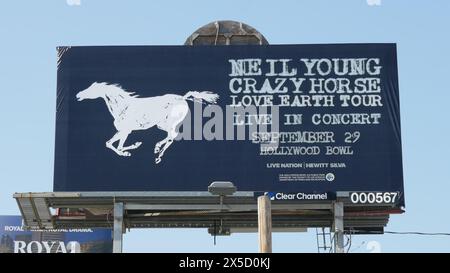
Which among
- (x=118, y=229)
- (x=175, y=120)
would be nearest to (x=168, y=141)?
(x=175, y=120)

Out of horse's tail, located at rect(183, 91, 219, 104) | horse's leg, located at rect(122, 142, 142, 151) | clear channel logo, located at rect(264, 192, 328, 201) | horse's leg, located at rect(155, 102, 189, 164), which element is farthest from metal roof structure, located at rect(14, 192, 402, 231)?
horse's tail, located at rect(183, 91, 219, 104)

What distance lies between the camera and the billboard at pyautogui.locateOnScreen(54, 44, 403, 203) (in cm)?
2888

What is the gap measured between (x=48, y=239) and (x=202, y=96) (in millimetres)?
20949

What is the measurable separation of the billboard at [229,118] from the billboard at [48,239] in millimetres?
18613

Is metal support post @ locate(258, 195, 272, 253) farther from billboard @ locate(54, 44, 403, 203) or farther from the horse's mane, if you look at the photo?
the horse's mane

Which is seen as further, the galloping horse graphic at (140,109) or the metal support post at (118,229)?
the galloping horse graphic at (140,109)

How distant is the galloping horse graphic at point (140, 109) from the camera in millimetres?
29328

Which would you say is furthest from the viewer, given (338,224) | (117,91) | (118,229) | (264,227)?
(117,91)

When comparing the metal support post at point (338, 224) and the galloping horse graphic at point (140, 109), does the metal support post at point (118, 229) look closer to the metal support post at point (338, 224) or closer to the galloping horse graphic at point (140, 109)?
the galloping horse graphic at point (140, 109)

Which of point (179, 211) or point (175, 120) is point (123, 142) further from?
point (179, 211)

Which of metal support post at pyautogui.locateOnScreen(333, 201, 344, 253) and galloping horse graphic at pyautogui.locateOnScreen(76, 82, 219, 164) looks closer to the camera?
metal support post at pyautogui.locateOnScreen(333, 201, 344, 253)

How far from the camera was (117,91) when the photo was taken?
2959 cm

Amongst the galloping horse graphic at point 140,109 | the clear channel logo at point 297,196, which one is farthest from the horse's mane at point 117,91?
the clear channel logo at point 297,196
